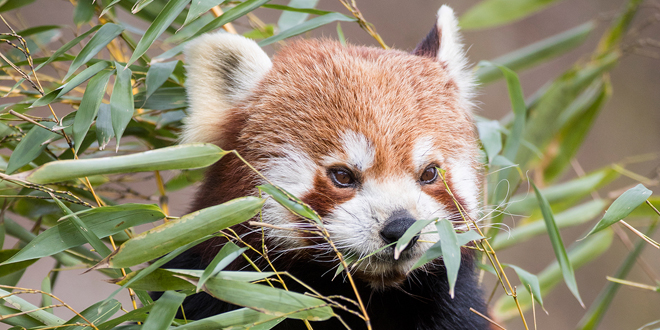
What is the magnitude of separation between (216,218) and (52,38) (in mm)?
1455

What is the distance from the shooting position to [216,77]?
165 cm

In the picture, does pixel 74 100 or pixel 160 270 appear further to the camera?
pixel 74 100

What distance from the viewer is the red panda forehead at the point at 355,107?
4.75 feet

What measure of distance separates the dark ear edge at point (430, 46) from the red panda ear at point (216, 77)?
0.61 m

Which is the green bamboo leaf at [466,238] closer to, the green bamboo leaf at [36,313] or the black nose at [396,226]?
the black nose at [396,226]

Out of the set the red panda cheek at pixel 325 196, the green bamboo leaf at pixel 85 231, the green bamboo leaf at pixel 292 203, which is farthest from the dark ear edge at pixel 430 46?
the green bamboo leaf at pixel 85 231

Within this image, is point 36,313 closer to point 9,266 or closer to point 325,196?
point 9,266

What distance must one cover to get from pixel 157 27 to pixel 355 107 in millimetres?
→ 626

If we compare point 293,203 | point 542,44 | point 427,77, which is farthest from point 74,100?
point 542,44

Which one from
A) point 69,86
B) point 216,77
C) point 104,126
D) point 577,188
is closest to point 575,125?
point 577,188

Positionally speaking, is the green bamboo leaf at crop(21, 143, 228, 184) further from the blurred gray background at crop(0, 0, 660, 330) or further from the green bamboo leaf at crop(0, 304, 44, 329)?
the blurred gray background at crop(0, 0, 660, 330)

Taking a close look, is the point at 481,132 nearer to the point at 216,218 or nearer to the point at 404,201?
the point at 404,201

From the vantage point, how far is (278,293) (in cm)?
117

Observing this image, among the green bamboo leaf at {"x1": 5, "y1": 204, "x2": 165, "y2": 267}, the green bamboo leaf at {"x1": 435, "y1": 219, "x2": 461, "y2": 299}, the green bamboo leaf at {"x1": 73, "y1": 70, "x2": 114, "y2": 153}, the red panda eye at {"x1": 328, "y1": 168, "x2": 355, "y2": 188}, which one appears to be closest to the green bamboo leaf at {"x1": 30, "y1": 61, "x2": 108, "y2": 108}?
the green bamboo leaf at {"x1": 73, "y1": 70, "x2": 114, "y2": 153}
